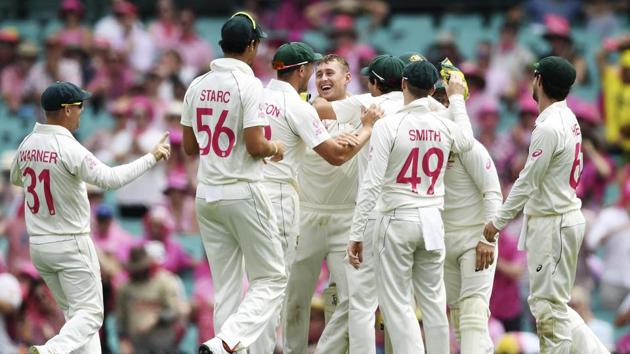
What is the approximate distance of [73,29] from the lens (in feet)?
74.1

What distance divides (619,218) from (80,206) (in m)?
7.25

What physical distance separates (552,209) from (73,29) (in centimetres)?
1242

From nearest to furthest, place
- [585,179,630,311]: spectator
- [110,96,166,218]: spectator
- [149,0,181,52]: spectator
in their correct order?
[585,179,630,311]: spectator → [110,96,166,218]: spectator → [149,0,181,52]: spectator

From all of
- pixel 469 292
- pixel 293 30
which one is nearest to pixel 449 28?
pixel 293 30

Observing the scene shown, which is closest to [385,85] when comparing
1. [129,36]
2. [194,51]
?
[194,51]

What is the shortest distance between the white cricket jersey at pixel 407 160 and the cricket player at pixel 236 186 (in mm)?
714

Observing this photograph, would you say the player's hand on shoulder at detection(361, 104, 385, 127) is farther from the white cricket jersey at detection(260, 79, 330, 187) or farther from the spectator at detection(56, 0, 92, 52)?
the spectator at detection(56, 0, 92, 52)

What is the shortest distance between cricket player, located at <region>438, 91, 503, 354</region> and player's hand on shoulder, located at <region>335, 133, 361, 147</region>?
31.1 inches

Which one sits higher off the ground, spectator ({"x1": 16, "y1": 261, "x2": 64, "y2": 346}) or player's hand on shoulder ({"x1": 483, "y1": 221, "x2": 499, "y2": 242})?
player's hand on shoulder ({"x1": 483, "y1": 221, "x2": 499, "y2": 242})

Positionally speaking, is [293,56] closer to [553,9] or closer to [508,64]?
[508,64]

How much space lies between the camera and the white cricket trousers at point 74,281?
11.8m

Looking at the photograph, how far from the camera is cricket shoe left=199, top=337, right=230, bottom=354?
11125 millimetres

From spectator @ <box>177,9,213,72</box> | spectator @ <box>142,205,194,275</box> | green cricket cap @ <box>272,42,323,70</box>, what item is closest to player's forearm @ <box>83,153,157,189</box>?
green cricket cap @ <box>272,42,323,70</box>

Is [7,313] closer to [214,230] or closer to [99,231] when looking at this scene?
[99,231]
